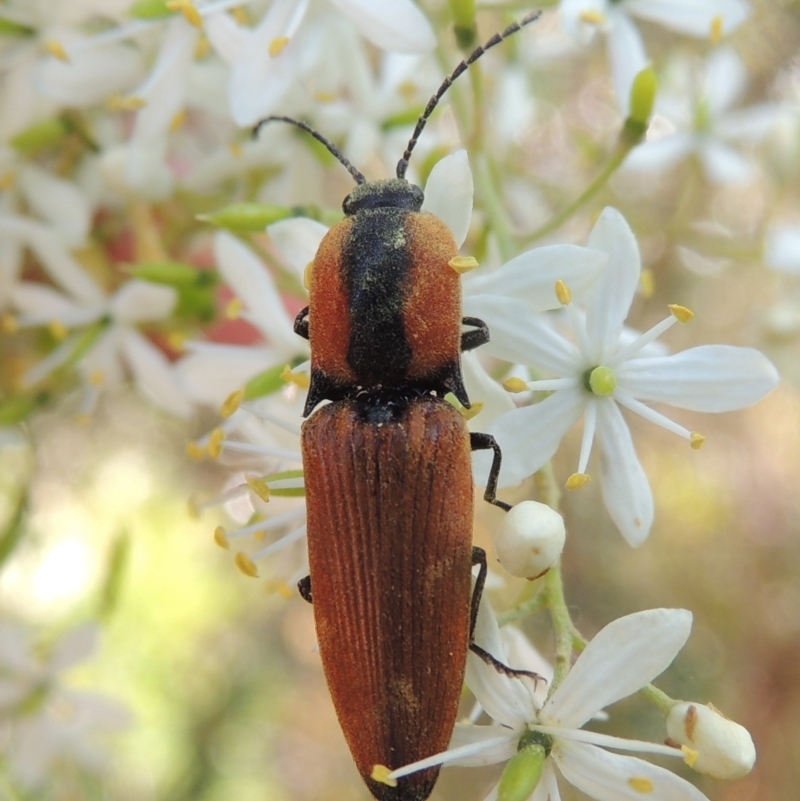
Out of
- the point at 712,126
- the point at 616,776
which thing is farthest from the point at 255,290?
the point at 712,126

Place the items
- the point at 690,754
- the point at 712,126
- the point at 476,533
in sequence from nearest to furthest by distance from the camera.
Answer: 1. the point at 690,754
2. the point at 712,126
3. the point at 476,533

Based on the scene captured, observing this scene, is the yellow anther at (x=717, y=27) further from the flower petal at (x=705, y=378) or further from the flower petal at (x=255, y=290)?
the flower petal at (x=255, y=290)

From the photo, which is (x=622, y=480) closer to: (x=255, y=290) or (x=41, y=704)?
(x=255, y=290)

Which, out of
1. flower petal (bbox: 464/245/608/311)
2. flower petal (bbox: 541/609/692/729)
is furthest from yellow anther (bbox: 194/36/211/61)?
flower petal (bbox: 541/609/692/729)

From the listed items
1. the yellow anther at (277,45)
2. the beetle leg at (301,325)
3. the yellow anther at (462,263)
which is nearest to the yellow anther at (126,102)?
the yellow anther at (277,45)

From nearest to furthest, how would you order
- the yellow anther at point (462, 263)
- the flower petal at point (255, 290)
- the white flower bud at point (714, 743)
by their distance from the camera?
the white flower bud at point (714, 743)
the yellow anther at point (462, 263)
the flower petal at point (255, 290)

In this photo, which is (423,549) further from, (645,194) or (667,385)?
(645,194)

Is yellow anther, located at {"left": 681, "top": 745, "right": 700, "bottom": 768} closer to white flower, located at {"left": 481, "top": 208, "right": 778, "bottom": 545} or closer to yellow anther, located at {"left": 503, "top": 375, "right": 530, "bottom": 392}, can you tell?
white flower, located at {"left": 481, "top": 208, "right": 778, "bottom": 545}
